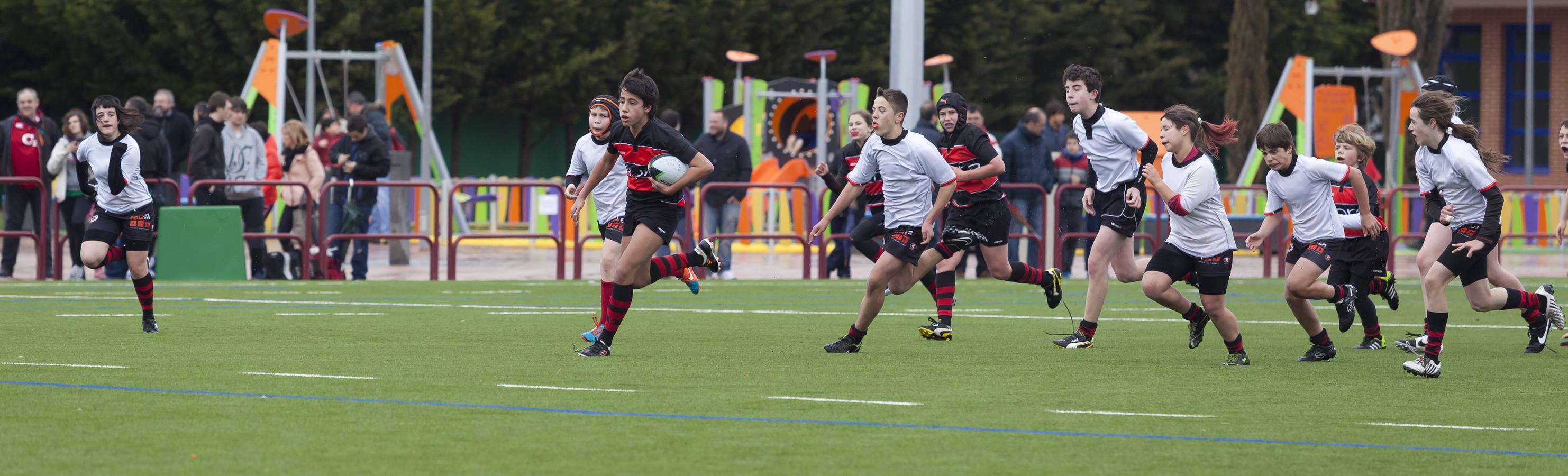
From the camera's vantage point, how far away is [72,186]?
17047mm

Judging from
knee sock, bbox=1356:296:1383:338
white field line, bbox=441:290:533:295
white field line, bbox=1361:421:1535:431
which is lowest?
white field line, bbox=1361:421:1535:431

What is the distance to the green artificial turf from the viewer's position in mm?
6258

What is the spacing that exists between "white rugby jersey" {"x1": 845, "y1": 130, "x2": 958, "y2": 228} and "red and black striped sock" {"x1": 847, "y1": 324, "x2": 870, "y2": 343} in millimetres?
668

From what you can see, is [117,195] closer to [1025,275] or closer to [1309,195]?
[1025,275]

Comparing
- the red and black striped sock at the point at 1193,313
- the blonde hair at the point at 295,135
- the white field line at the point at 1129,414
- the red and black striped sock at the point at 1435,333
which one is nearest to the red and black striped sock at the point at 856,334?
the red and black striped sock at the point at 1193,313

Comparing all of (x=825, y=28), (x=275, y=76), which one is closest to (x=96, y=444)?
(x=275, y=76)

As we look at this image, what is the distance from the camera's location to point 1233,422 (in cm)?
729

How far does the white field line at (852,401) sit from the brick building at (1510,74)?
3229 cm

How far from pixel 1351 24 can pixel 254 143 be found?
115ft

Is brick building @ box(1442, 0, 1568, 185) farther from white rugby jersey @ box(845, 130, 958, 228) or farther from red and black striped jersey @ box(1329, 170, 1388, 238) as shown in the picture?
white rugby jersey @ box(845, 130, 958, 228)

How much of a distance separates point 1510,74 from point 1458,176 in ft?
102

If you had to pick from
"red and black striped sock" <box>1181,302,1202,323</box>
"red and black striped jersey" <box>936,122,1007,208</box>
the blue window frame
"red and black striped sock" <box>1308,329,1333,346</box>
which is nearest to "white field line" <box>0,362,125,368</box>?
"red and black striped jersey" <box>936,122,1007,208</box>

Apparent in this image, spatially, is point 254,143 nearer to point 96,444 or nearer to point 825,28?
point 96,444

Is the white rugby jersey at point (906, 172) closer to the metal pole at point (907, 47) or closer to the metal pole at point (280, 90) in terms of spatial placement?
the metal pole at point (907, 47)
